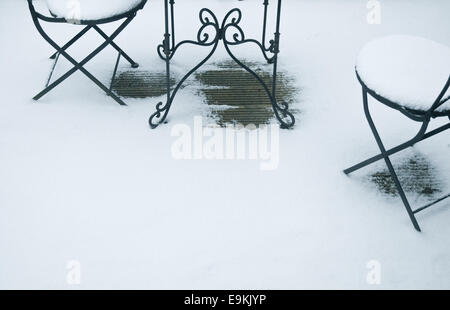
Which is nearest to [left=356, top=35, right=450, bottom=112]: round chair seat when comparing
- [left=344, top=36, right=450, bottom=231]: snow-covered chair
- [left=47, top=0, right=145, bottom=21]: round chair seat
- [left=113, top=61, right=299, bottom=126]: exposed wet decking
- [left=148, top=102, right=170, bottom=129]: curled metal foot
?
[left=344, top=36, right=450, bottom=231]: snow-covered chair

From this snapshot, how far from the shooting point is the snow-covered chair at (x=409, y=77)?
1.78 m

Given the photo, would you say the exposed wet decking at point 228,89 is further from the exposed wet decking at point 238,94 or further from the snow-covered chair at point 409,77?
the snow-covered chair at point 409,77

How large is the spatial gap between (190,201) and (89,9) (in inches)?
40.9

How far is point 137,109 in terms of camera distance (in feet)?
8.40

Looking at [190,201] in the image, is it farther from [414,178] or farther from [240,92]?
[414,178]

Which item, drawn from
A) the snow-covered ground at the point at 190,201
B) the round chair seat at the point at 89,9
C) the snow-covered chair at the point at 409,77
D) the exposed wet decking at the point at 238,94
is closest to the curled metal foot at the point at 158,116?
the snow-covered ground at the point at 190,201

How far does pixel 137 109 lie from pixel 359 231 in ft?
4.35

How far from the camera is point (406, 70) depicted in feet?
6.23

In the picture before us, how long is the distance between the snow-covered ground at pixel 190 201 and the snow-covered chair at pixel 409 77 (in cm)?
24

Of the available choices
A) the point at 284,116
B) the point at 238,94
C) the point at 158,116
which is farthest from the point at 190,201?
the point at 238,94

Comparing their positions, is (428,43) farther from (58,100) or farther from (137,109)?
(58,100)

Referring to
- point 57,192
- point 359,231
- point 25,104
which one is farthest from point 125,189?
point 359,231

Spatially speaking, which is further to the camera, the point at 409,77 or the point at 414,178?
the point at 414,178

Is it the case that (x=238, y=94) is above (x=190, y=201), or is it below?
above
